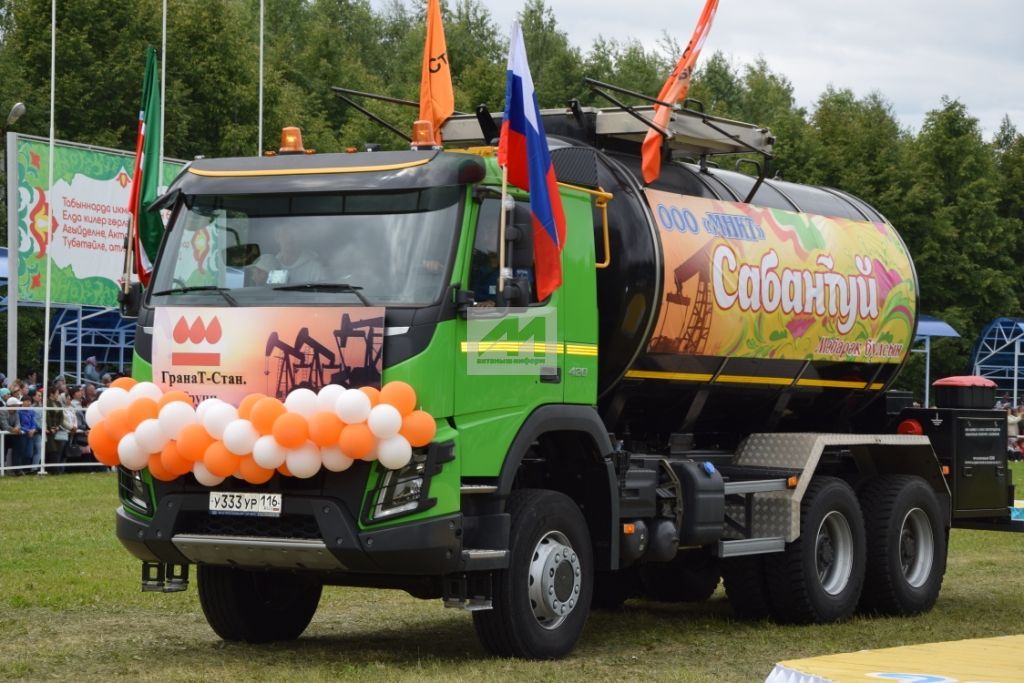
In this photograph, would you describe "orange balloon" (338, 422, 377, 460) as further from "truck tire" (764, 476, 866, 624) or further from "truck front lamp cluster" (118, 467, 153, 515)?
"truck tire" (764, 476, 866, 624)

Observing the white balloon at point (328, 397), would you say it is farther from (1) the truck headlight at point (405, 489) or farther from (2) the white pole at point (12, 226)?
(2) the white pole at point (12, 226)

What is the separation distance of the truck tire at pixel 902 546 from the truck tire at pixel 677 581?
1.34 m

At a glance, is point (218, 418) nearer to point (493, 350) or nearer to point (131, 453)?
point (131, 453)

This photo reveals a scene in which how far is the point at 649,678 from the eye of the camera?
10.5m

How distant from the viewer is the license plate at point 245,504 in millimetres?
10395

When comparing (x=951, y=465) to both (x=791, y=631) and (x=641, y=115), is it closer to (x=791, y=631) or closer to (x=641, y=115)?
(x=791, y=631)

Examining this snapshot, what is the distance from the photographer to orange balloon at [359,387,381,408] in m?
10.0

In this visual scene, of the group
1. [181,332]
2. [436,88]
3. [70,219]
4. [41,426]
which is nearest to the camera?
[181,332]

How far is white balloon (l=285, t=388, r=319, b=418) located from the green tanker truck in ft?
0.84

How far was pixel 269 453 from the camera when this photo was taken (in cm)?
1003

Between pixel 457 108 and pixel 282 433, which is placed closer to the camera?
pixel 282 433

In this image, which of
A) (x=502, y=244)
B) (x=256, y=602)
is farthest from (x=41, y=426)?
(x=502, y=244)

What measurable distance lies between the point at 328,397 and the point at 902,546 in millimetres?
6586

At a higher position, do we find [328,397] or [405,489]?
[328,397]
